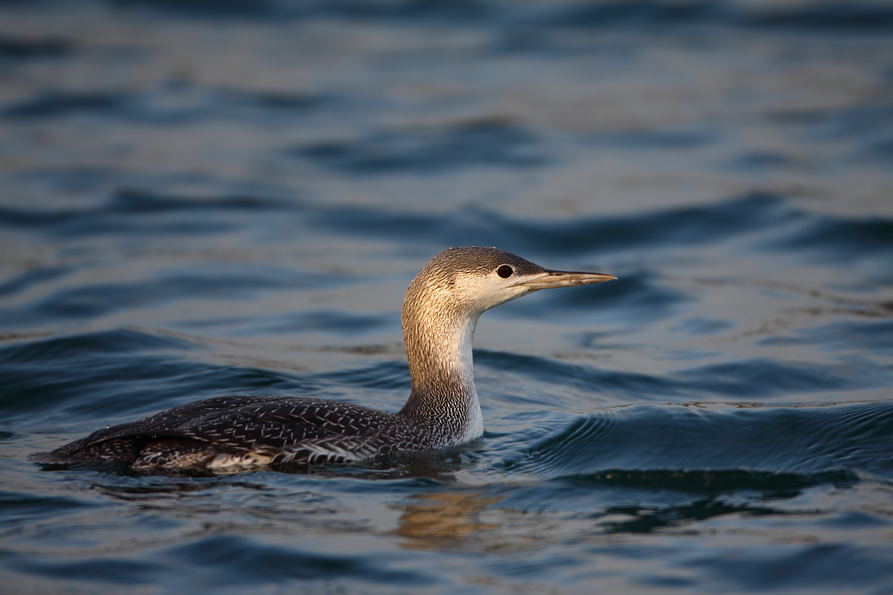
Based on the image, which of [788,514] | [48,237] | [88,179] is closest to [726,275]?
[788,514]

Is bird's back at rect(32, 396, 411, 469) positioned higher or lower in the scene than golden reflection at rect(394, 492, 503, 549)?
higher

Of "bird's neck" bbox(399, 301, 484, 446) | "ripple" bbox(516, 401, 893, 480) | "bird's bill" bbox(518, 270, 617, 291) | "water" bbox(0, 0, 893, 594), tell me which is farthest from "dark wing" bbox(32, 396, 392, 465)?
"bird's bill" bbox(518, 270, 617, 291)

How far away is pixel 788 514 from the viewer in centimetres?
605

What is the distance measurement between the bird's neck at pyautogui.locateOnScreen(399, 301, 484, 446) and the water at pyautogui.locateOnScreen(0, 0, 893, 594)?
33 centimetres

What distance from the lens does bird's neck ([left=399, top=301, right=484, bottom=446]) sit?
7398 mm

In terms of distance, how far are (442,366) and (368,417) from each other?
0.83 metres

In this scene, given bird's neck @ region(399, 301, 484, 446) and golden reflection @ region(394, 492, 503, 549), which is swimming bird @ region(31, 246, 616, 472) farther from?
golden reflection @ region(394, 492, 503, 549)

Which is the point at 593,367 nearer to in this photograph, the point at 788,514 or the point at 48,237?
the point at 788,514

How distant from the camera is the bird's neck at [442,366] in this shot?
7.40 meters

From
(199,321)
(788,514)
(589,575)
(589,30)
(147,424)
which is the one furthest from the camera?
(589,30)

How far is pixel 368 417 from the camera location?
22.7ft

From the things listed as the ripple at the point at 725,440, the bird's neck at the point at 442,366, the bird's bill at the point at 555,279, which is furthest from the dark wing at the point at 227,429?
the bird's bill at the point at 555,279

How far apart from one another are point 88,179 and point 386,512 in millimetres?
11462

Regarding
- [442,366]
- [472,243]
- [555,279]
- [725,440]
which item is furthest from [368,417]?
[472,243]
